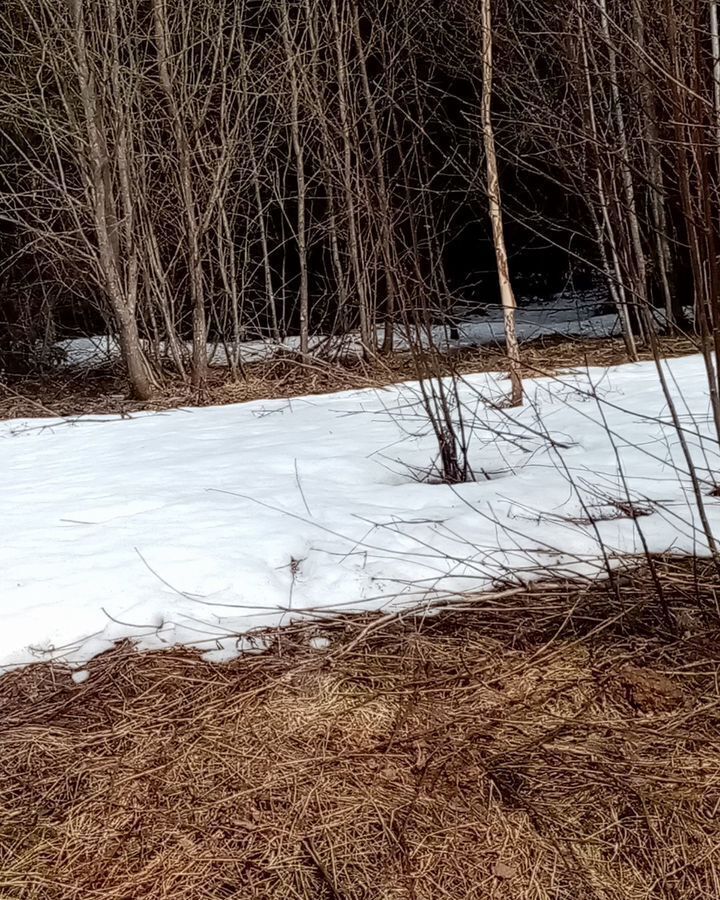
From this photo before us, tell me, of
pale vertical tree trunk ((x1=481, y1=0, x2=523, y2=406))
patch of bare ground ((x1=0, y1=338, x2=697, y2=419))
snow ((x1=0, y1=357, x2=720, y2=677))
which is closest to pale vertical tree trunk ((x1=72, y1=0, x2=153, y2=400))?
patch of bare ground ((x1=0, y1=338, x2=697, y2=419))

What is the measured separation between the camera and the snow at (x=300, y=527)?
2.25 m

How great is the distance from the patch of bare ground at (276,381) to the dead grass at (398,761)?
14.9ft

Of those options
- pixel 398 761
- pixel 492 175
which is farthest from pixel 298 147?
pixel 398 761

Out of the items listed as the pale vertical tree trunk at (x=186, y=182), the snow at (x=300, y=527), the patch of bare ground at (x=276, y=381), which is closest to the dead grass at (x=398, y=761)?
the snow at (x=300, y=527)

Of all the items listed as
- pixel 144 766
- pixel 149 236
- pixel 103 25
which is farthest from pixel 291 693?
pixel 103 25

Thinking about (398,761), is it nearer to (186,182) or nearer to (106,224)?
(106,224)

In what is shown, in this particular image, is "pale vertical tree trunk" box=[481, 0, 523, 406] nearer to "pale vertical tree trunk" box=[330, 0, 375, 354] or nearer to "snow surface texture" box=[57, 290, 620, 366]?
"snow surface texture" box=[57, 290, 620, 366]

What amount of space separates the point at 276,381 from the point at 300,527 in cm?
499

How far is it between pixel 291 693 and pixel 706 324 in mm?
1328

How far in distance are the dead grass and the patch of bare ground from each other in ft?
14.9

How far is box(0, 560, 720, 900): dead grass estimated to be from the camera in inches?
53.7

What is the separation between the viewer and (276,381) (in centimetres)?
764

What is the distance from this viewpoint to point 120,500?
336 centimetres

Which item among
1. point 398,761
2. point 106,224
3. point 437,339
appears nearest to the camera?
point 398,761
